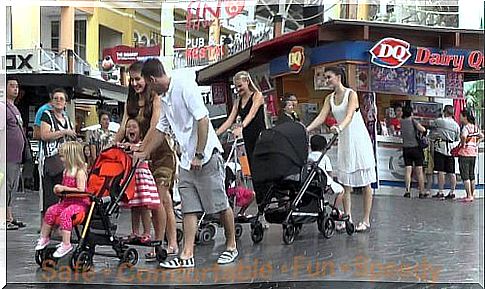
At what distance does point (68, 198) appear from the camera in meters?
4.66

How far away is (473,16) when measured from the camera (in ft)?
14.9

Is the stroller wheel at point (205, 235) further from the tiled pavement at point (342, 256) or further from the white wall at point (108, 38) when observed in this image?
the white wall at point (108, 38)

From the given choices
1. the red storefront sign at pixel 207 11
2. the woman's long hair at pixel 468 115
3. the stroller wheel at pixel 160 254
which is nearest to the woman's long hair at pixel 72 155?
the stroller wheel at pixel 160 254

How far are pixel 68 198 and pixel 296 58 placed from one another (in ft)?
4.82

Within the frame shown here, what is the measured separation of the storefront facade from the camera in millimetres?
4605

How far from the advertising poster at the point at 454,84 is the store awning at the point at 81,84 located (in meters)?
1.78

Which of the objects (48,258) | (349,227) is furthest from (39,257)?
(349,227)

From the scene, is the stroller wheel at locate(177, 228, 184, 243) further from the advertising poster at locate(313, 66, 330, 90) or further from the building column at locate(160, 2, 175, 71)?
the advertising poster at locate(313, 66, 330, 90)

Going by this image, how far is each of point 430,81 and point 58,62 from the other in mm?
2052

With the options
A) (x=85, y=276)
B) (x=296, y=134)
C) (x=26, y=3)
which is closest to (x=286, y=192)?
(x=296, y=134)

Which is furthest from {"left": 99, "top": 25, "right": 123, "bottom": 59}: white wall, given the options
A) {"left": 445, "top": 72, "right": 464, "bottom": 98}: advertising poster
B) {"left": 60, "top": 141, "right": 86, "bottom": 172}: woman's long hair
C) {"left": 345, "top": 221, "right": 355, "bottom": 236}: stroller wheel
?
{"left": 445, "top": 72, "right": 464, "bottom": 98}: advertising poster

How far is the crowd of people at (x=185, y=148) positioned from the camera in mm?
4625

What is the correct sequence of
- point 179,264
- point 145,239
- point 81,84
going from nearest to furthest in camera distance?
point 81,84, point 179,264, point 145,239

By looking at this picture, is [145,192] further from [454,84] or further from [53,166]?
[454,84]
